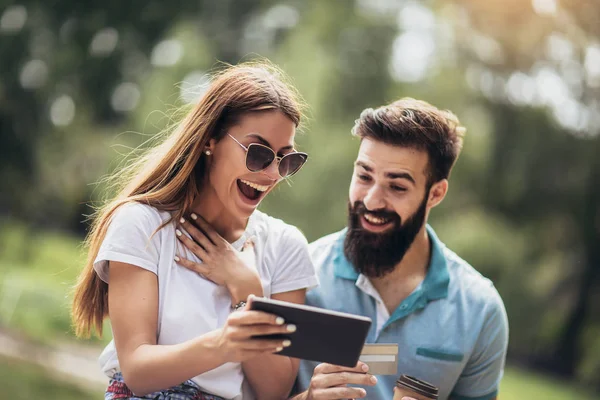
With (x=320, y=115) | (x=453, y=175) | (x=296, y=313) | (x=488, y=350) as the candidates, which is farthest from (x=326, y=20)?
(x=296, y=313)

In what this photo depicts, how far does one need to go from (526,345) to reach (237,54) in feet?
18.9

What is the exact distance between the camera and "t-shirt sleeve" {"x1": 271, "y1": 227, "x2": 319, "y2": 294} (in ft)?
7.77

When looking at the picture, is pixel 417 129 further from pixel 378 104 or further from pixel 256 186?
pixel 378 104

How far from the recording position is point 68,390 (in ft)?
27.2

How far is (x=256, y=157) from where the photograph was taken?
215cm

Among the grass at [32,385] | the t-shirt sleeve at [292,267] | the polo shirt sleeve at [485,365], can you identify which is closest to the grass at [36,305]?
the grass at [32,385]

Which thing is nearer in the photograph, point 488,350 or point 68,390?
point 488,350

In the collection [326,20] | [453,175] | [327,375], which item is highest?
[326,20]

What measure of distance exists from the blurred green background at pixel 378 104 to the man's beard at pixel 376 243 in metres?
5.29

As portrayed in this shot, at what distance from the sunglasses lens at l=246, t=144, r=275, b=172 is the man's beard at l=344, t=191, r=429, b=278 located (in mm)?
691

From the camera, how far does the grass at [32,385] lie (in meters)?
7.76

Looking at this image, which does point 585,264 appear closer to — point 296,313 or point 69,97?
point 69,97

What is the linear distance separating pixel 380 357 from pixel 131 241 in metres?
0.78

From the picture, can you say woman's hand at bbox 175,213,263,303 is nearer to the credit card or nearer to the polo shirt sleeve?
the credit card
